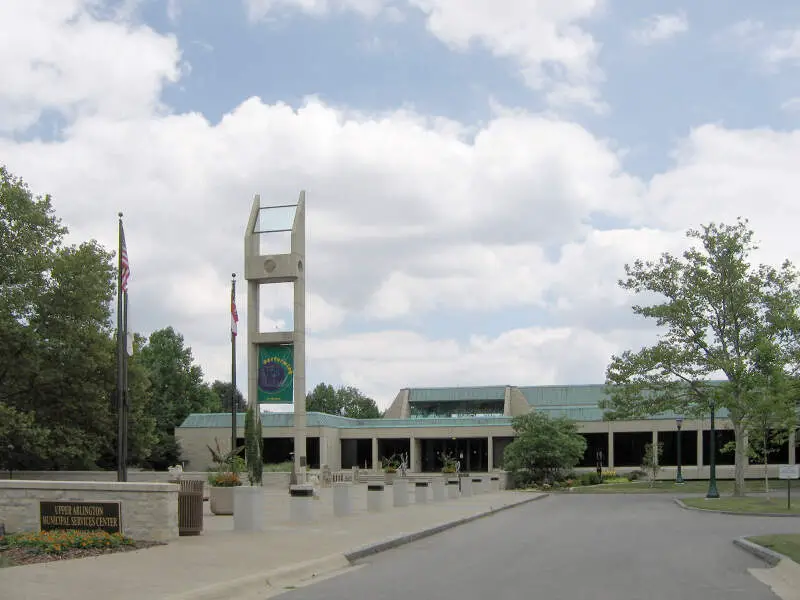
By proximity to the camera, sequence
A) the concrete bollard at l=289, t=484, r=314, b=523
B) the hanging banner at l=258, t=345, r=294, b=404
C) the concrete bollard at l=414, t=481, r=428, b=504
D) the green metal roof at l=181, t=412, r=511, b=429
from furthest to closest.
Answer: the green metal roof at l=181, t=412, r=511, b=429, the hanging banner at l=258, t=345, r=294, b=404, the concrete bollard at l=414, t=481, r=428, b=504, the concrete bollard at l=289, t=484, r=314, b=523

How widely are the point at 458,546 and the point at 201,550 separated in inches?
199

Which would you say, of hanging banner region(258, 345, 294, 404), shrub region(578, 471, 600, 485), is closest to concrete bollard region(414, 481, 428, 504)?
hanging banner region(258, 345, 294, 404)

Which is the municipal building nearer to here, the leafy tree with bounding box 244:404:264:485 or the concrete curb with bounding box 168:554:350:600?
the leafy tree with bounding box 244:404:264:485

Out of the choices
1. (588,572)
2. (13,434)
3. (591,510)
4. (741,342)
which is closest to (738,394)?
(741,342)

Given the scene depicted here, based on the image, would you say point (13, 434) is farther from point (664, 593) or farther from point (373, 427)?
point (373, 427)

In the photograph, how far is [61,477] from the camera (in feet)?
139

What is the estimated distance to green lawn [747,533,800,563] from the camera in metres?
14.6

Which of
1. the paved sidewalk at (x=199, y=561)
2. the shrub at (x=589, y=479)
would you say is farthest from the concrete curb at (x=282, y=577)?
the shrub at (x=589, y=479)

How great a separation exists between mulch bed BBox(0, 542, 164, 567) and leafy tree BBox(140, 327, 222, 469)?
60022mm

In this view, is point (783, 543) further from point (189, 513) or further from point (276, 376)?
point (276, 376)

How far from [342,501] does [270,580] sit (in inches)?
489

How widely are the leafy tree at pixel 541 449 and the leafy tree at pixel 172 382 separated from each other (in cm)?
3337

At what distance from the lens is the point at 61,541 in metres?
14.6

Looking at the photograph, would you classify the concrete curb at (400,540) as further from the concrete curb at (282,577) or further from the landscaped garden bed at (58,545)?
the landscaped garden bed at (58,545)
